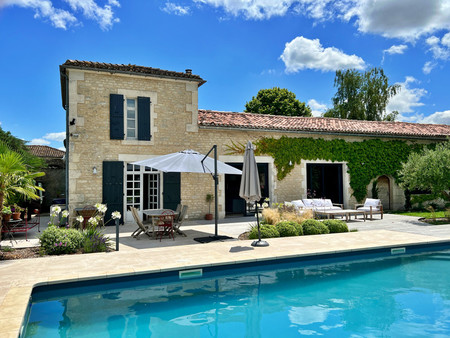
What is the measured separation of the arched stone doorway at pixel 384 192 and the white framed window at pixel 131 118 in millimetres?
11528

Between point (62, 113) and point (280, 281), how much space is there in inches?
496

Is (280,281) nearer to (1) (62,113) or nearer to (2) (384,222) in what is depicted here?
(2) (384,222)

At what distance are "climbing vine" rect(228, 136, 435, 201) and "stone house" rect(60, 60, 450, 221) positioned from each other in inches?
11.1

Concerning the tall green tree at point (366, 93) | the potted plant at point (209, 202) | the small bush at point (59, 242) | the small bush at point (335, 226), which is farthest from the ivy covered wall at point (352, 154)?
the tall green tree at point (366, 93)

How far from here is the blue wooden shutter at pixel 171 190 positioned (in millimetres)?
12047

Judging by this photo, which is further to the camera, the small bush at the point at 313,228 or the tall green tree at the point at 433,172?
the tall green tree at the point at 433,172

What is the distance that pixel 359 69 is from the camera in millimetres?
27594

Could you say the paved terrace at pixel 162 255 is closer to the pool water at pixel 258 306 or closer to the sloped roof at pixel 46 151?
the pool water at pixel 258 306

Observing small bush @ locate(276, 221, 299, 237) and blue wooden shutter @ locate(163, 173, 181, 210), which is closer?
small bush @ locate(276, 221, 299, 237)

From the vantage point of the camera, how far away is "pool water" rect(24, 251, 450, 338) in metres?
4.17

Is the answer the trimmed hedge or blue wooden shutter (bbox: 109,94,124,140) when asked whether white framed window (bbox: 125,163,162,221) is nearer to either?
blue wooden shutter (bbox: 109,94,124,140)

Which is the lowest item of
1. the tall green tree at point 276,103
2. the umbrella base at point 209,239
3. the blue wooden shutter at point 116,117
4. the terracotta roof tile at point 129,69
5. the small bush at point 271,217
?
the umbrella base at point 209,239

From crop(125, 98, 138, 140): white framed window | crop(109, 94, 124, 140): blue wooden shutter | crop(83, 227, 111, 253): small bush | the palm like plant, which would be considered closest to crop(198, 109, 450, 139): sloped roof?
crop(125, 98, 138, 140): white framed window

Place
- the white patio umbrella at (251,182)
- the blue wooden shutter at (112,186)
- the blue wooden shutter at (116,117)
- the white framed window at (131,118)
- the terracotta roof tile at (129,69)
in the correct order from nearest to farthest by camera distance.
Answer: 1. the white patio umbrella at (251,182)
2. the terracotta roof tile at (129,69)
3. the blue wooden shutter at (112,186)
4. the blue wooden shutter at (116,117)
5. the white framed window at (131,118)
